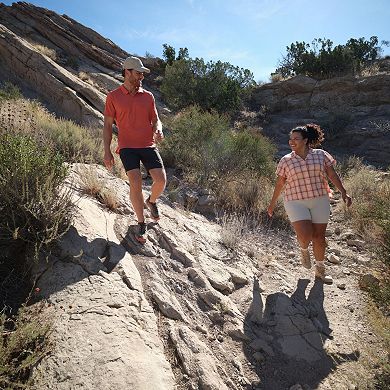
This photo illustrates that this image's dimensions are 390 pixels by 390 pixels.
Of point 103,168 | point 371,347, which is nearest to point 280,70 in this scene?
point 103,168

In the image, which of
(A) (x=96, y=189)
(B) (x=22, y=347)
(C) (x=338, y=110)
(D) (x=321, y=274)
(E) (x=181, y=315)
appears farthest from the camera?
(C) (x=338, y=110)

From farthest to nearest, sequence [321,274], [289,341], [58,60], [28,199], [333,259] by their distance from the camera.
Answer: [58,60], [333,259], [321,274], [289,341], [28,199]

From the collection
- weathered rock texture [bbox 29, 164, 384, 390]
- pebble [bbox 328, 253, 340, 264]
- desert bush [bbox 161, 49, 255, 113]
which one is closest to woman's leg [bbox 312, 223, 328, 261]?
weathered rock texture [bbox 29, 164, 384, 390]

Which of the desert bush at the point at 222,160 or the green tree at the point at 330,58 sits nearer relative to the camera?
the desert bush at the point at 222,160

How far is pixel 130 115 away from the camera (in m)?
3.88

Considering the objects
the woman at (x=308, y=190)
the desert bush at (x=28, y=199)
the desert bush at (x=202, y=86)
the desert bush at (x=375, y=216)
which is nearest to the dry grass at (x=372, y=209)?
the desert bush at (x=375, y=216)

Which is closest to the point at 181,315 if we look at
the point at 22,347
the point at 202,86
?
the point at 22,347

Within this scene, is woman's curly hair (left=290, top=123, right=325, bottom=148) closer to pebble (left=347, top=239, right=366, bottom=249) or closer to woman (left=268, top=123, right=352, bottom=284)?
woman (left=268, top=123, right=352, bottom=284)

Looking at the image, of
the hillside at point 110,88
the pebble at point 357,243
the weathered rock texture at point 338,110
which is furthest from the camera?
the weathered rock texture at point 338,110

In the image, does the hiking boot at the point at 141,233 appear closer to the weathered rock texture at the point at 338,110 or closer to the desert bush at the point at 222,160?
the desert bush at the point at 222,160

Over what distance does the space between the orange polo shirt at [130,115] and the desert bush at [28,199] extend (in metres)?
0.91

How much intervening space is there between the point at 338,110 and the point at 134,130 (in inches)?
573

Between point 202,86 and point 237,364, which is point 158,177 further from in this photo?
point 202,86

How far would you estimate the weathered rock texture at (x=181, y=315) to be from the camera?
7.50 ft
